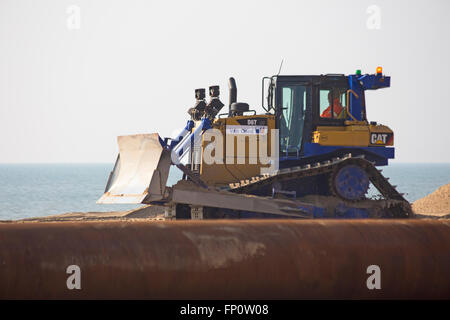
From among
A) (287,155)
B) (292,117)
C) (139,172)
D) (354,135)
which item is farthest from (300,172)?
(139,172)

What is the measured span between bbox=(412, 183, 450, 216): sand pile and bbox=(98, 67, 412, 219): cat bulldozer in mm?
4210

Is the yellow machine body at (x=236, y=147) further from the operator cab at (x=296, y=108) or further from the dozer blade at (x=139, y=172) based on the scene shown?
the dozer blade at (x=139, y=172)

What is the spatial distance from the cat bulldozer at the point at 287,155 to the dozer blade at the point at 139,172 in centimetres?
3

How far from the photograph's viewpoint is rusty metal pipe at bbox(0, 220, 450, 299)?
5711 mm

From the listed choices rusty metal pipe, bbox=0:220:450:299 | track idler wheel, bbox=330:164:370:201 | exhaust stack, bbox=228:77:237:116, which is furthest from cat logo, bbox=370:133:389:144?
rusty metal pipe, bbox=0:220:450:299

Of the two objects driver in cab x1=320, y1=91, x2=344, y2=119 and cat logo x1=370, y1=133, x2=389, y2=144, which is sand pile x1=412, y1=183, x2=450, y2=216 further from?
driver in cab x1=320, y1=91, x2=344, y2=119

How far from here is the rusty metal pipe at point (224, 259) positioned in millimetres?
5711

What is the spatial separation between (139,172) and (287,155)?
3464mm

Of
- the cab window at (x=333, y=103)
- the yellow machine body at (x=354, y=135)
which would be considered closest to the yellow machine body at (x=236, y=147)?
the yellow machine body at (x=354, y=135)
